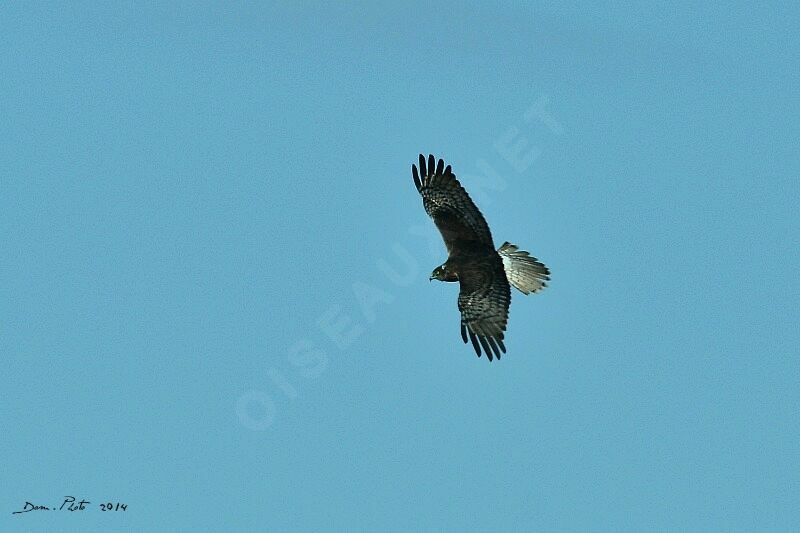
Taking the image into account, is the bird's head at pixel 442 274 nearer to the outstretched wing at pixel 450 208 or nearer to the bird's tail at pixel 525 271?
the outstretched wing at pixel 450 208

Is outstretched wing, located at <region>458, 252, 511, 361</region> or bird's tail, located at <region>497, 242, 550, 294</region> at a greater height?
bird's tail, located at <region>497, 242, 550, 294</region>

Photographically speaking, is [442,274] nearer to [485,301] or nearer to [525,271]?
[485,301]

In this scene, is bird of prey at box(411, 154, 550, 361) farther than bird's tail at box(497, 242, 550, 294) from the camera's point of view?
No

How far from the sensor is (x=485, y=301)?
24.1m

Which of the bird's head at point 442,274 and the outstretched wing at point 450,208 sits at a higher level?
the outstretched wing at point 450,208

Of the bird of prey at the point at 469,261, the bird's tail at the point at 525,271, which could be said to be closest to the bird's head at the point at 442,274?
the bird of prey at the point at 469,261

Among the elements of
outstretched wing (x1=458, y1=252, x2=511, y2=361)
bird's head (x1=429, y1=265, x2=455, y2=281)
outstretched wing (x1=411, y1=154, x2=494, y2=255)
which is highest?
outstretched wing (x1=411, y1=154, x2=494, y2=255)

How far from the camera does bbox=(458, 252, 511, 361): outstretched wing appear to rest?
24.0 metres

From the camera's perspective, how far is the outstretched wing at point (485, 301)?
24.0 m

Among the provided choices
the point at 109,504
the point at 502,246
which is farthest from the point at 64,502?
the point at 502,246

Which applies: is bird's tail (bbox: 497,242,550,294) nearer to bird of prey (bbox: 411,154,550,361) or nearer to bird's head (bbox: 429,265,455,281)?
bird of prey (bbox: 411,154,550,361)

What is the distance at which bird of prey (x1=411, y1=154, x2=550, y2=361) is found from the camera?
23969 millimetres

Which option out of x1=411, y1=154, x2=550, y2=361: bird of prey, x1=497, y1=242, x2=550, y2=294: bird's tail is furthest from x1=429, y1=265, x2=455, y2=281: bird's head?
x1=497, y1=242, x2=550, y2=294: bird's tail

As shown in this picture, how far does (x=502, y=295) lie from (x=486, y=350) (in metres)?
1.24
